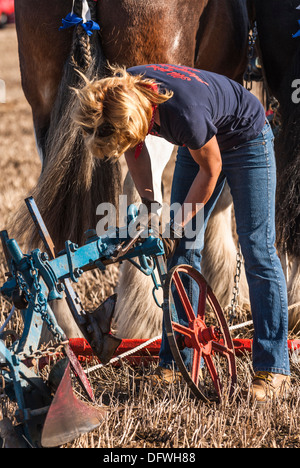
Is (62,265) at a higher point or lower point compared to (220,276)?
higher

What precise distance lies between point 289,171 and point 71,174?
1.21m

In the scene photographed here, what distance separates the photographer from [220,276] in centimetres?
423

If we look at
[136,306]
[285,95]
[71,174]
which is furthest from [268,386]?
[285,95]

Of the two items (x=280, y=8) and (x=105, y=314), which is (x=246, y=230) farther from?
(x=280, y=8)

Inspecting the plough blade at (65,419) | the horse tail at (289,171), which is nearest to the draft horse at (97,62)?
the horse tail at (289,171)

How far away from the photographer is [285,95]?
146 inches

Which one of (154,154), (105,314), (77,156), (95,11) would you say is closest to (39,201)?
(77,156)

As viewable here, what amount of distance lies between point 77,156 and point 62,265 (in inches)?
43.8

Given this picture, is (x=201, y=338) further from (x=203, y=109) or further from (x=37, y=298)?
(x=203, y=109)

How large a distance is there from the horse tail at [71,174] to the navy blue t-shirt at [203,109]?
71 cm

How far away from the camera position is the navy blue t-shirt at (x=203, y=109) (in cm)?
242

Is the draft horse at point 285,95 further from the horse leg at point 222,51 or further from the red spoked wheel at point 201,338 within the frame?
the red spoked wheel at point 201,338

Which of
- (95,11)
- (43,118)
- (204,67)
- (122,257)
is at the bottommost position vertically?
(122,257)

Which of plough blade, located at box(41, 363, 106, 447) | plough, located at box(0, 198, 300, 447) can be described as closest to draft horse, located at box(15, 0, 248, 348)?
plough, located at box(0, 198, 300, 447)
